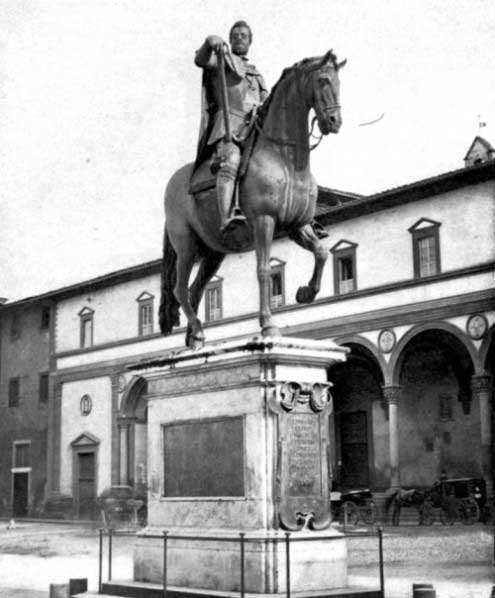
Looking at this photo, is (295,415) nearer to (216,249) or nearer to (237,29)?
(216,249)

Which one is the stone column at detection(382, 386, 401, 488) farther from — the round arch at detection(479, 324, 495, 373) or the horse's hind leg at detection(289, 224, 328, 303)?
the horse's hind leg at detection(289, 224, 328, 303)

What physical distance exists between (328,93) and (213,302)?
29.3 metres

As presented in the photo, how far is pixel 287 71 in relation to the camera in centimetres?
913

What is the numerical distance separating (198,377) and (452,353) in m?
23.4

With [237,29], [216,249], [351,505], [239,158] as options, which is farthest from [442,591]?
[351,505]

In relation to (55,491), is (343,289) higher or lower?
higher

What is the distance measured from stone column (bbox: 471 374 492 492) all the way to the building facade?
3 centimetres

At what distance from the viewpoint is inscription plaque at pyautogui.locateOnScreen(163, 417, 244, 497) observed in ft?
29.0

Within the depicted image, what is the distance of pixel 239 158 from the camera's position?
9.28 meters

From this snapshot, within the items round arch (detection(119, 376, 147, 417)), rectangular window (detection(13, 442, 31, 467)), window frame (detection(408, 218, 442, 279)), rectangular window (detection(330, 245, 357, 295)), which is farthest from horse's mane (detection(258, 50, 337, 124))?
rectangular window (detection(13, 442, 31, 467))

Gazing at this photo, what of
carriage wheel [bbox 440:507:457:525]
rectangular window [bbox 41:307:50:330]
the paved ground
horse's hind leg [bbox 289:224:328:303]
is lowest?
the paved ground

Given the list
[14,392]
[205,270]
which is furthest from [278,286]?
[205,270]

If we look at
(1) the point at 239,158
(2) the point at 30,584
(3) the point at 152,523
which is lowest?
(2) the point at 30,584

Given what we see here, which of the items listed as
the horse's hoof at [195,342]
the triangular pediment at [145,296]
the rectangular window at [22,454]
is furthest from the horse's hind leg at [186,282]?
the rectangular window at [22,454]
